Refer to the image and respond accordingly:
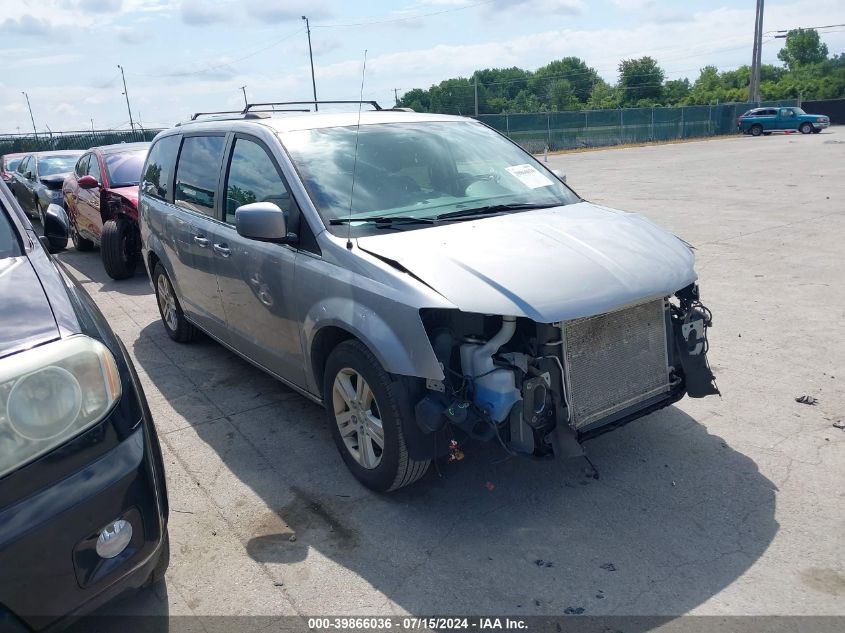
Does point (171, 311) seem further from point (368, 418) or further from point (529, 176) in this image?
point (529, 176)

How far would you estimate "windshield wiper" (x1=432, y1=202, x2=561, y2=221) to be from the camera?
12.5 feet

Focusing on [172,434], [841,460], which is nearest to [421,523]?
[172,434]

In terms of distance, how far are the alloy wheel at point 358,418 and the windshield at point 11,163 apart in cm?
1749

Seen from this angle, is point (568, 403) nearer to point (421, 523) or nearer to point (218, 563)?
point (421, 523)

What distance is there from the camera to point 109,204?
958cm

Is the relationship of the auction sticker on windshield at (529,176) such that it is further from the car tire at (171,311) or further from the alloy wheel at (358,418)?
the car tire at (171,311)

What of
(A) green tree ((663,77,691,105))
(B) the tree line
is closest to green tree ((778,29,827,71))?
(B) the tree line

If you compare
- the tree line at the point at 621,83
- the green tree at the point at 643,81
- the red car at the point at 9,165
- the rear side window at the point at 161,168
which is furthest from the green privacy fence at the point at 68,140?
the green tree at the point at 643,81

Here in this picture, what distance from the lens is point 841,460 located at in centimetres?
371

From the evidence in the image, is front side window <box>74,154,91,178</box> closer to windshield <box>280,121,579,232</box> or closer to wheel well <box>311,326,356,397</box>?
windshield <box>280,121,579,232</box>

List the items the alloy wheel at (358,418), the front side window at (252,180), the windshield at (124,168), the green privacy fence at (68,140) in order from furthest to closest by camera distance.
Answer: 1. the green privacy fence at (68,140)
2. the windshield at (124,168)
3. the front side window at (252,180)
4. the alloy wheel at (358,418)

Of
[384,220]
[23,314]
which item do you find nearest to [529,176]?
[384,220]

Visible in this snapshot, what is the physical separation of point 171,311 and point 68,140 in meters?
35.5

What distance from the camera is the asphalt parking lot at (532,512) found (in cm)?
286
